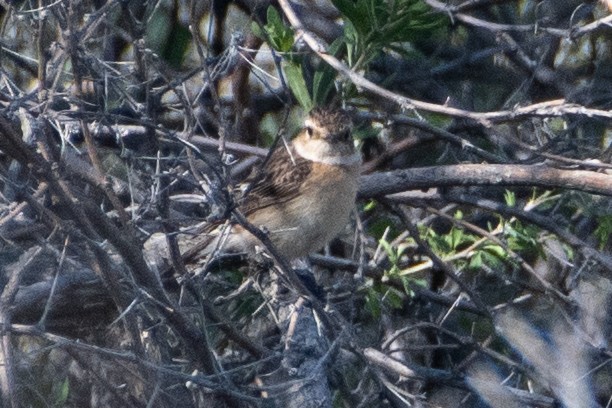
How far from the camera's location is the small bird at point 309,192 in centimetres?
551

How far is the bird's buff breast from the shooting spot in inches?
217

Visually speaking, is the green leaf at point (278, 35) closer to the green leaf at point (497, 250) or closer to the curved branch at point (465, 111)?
the curved branch at point (465, 111)

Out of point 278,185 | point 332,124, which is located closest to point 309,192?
point 278,185

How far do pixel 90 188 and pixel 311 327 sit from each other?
0.91 metres

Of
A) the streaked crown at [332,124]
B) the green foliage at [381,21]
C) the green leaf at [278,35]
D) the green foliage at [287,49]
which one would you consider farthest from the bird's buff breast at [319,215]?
the green leaf at [278,35]

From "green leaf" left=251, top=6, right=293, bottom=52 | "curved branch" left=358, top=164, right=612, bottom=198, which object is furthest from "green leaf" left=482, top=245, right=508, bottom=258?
"green leaf" left=251, top=6, right=293, bottom=52

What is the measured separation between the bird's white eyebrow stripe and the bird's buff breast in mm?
37

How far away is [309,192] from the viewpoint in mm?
5730

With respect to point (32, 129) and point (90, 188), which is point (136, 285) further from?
point (90, 188)

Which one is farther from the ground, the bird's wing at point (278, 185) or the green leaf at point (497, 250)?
the bird's wing at point (278, 185)

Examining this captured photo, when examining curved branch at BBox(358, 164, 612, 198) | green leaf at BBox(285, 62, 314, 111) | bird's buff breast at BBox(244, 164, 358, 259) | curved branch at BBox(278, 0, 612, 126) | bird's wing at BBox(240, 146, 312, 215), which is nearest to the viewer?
curved branch at BBox(278, 0, 612, 126)

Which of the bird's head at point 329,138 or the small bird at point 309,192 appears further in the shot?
the bird's head at point 329,138

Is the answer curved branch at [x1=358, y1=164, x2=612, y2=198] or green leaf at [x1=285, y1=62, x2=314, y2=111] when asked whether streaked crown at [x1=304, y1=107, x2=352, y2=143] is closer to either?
green leaf at [x1=285, y1=62, x2=314, y2=111]

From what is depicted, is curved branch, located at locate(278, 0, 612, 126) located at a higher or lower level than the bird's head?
higher
